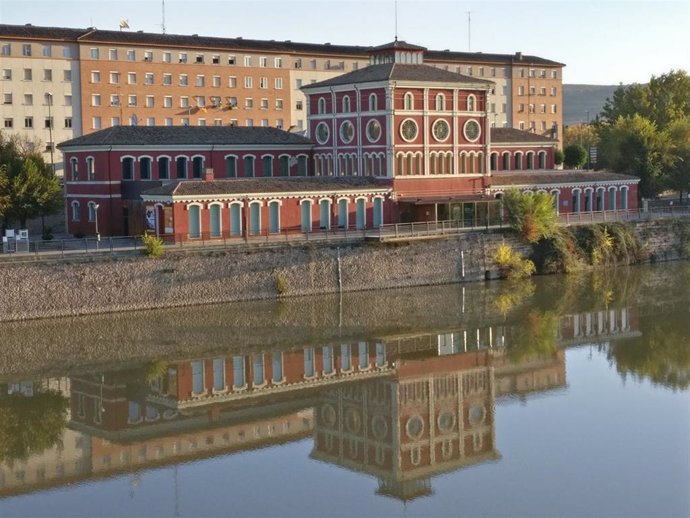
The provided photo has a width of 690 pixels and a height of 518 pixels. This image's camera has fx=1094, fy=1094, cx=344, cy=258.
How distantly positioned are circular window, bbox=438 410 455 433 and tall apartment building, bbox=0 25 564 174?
50.1m

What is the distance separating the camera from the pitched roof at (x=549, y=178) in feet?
206

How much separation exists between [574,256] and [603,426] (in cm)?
2882

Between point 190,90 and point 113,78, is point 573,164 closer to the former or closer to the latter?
point 190,90

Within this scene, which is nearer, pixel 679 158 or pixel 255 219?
pixel 255 219

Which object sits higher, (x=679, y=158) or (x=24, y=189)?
(x=679, y=158)

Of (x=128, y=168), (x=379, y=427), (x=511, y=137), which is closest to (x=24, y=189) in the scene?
(x=128, y=168)

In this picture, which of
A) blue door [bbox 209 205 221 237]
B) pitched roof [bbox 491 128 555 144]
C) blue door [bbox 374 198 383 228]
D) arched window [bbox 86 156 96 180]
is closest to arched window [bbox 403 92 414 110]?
blue door [bbox 374 198 383 228]

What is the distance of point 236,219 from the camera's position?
51.9m

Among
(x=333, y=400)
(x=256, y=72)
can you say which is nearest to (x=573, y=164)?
(x=256, y=72)

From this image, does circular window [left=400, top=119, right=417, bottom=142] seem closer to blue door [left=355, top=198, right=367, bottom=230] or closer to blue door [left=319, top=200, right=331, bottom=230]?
Answer: blue door [left=355, top=198, right=367, bottom=230]

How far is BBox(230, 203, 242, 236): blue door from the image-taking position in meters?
51.7

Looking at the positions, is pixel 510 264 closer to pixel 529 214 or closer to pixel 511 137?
pixel 529 214

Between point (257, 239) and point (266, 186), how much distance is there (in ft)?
9.80

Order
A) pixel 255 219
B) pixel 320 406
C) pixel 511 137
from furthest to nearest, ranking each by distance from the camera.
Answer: pixel 511 137 < pixel 255 219 < pixel 320 406
